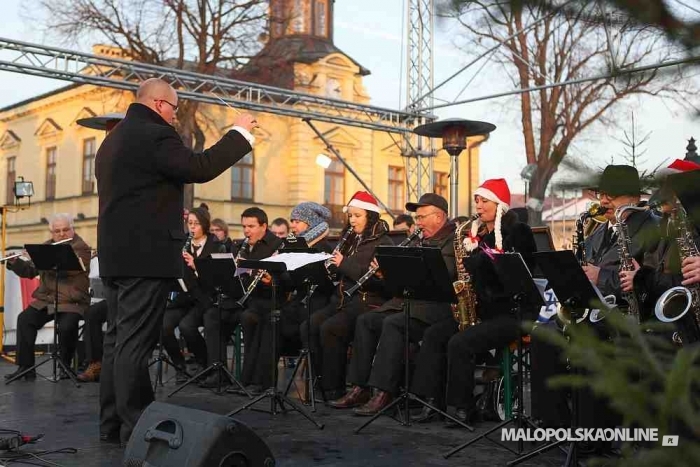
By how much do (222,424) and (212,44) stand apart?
70.9ft

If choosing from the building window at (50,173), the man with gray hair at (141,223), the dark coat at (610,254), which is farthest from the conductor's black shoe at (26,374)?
the building window at (50,173)

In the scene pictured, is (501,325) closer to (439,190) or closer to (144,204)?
(144,204)

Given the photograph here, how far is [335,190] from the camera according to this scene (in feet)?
112

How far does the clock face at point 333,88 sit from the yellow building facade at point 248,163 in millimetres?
42

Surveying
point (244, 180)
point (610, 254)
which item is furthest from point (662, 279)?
point (244, 180)

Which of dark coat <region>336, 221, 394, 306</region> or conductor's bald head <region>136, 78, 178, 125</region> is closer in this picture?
conductor's bald head <region>136, 78, 178, 125</region>

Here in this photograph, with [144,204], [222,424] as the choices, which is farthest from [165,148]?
[222,424]

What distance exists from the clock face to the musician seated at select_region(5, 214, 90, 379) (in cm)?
2568

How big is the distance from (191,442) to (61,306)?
18.9ft

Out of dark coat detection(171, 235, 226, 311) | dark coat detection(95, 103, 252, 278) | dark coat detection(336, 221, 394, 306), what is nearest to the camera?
dark coat detection(95, 103, 252, 278)

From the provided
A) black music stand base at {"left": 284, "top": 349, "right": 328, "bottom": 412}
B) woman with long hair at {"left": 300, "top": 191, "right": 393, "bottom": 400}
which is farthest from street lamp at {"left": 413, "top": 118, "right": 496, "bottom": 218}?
black music stand base at {"left": 284, "top": 349, "right": 328, "bottom": 412}

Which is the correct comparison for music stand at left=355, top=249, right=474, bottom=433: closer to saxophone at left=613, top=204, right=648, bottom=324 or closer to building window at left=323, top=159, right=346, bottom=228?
saxophone at left=613, top=204, right=648, bottom=324

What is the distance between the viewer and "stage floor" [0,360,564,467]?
4.84 metres

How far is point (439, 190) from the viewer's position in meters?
37.2
